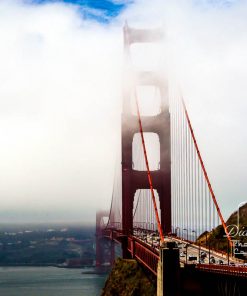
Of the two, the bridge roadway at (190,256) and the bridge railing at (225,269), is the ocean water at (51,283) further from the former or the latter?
the bridge railing at (225,269)

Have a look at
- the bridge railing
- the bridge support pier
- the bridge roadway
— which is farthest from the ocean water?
the bridge support pier

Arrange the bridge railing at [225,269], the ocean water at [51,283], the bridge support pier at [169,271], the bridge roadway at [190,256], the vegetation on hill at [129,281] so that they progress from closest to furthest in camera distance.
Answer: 1. the bridge railing at [225,269]
2. the bridge support pier at [169,271]
3. the bridge roadway at [190,256]
4. the vegetation on hill at [129,281]
5. the ocean water at [51,283]

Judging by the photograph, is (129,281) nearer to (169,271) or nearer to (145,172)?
(145,172)

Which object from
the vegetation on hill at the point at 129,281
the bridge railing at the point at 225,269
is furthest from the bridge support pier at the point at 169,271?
the vegetation on hill at the point at 129,281

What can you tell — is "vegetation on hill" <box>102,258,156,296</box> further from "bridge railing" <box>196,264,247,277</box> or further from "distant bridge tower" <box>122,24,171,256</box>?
"bridge railing" <box>196,264,247,277</box>

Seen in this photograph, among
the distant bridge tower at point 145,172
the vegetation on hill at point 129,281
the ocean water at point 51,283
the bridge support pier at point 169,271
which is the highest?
the distant bridge tower at point 145,172

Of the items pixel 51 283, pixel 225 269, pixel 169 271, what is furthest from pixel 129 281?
pixel 51 283

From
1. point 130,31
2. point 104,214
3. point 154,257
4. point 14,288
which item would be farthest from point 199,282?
point 104,214

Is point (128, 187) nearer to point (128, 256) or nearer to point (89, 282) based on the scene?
point (128, 256)
